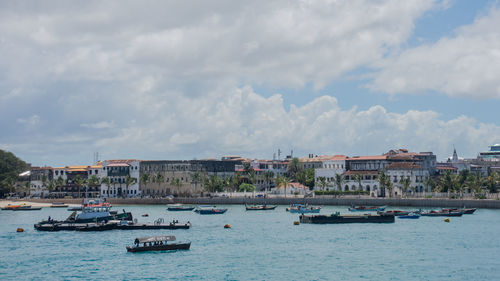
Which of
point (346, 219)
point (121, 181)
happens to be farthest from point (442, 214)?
point (121, 181)

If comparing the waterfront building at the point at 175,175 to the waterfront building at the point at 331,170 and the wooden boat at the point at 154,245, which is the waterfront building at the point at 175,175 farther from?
the wooden boat at the point at 154,245

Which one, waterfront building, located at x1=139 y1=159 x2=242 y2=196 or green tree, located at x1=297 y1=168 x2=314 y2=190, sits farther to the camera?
waterfront building, located at x1=139 y1=159 x2=242 y2=196

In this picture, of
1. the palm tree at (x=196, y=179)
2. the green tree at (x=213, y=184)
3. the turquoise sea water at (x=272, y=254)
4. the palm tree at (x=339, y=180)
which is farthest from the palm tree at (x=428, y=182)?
the palm tree at (x=196, y=179)

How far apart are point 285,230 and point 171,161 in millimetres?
105296

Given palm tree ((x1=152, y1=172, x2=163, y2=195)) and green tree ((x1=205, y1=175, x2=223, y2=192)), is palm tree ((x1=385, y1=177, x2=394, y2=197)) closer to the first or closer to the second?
green tree ((x1=205, y1=175, x2=223, y2=192))

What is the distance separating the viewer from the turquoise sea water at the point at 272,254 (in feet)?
189

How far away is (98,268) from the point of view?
2413 inches

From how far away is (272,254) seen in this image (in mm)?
69250

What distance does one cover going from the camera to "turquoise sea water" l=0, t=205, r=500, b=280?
57594mm

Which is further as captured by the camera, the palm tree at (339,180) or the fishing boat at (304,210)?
the palm tree at (339,180)

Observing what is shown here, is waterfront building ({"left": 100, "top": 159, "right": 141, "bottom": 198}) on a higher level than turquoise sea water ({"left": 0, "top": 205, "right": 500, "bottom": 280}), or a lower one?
higher

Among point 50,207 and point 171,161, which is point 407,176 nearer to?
point 171,161

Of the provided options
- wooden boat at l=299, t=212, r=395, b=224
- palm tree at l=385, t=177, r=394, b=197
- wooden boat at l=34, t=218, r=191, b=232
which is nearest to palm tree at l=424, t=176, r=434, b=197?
palm tree at l=385, t=177, r=394, b=197

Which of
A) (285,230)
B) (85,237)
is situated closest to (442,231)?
(285,230)
